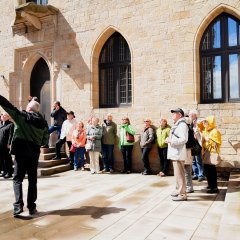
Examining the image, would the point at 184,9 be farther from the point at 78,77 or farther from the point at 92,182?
the point at 92,182

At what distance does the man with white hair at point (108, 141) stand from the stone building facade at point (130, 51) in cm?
36

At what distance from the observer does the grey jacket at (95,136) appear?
322 inches

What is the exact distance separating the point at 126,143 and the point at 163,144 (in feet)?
3.51

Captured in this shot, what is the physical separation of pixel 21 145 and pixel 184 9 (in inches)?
226

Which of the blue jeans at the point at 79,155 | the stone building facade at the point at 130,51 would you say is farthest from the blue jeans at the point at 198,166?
the blue jeans at the point at 79,155

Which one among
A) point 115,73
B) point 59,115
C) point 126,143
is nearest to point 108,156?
point 126,143

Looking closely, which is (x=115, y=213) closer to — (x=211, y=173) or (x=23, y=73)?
(x=211, y=173)

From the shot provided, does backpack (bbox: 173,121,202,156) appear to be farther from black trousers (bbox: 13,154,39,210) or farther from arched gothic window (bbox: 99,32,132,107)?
arched gothic window (bbox: 99,32,132,107)

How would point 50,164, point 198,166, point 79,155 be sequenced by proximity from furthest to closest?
point 79,155, point 50,164, point 198,166

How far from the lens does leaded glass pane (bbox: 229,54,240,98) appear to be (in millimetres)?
7664

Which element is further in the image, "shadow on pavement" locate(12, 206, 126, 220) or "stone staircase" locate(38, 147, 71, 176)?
"stone staircase" locate(38, 147, 71, 176)

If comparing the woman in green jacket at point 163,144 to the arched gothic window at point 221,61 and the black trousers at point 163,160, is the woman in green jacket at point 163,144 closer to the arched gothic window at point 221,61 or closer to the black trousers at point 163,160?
the black trousers at point 163,160

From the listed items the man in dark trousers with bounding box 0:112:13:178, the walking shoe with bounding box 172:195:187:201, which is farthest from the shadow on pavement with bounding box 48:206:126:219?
the man in dark trousers with bounding box 0:112:13:178

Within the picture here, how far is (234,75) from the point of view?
7719 mm
